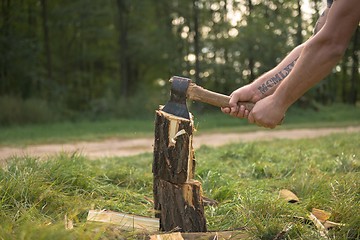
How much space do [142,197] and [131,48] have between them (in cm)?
2490

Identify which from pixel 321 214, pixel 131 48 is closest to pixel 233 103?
pixel 321 214

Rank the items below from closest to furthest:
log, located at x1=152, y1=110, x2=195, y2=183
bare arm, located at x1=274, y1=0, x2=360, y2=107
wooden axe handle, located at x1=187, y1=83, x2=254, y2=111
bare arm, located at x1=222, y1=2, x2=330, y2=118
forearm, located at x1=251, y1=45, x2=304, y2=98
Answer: bare arm, located at x1=274, y1=0, x2=360, y2=107 → log, located at x1=152, y1=110, x2=195, y2=183 → wooden axe handle, located at x1=187, y1=83, x2=254, y2=111 → bare arm, located at x1=222, y1=2, x2=330, y2=118 → forearm, located at x1=251, y1=45, x2=304, y2=98

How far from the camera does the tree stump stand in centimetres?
305

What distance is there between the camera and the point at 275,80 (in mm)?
3676

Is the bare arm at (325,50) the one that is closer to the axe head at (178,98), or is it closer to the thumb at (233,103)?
the thumb at (233,103)

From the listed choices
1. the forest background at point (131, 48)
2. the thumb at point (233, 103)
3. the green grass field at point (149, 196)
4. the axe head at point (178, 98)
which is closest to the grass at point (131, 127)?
the forest background at point (131, 48)

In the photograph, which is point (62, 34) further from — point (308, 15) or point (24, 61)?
point (308, 15)

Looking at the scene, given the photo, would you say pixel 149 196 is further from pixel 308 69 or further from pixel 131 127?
pixel 131 127

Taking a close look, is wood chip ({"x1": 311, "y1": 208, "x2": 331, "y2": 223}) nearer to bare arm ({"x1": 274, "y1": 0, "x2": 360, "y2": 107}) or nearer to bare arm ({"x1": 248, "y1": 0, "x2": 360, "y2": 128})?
bare arm ({"x1": 248, "y1": 0, "x2": 360, "y2": 128})

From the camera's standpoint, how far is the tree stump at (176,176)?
305cm

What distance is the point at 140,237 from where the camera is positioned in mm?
2842

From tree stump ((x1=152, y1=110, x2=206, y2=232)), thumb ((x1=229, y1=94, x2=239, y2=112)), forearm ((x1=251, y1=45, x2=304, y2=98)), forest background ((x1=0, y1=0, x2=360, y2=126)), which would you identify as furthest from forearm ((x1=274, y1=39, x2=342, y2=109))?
forest background ((x1=0, y1=0, x2=360, y2=126))

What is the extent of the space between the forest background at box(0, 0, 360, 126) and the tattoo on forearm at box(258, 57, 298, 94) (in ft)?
49.8

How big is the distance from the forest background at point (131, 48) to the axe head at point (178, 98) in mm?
15248
